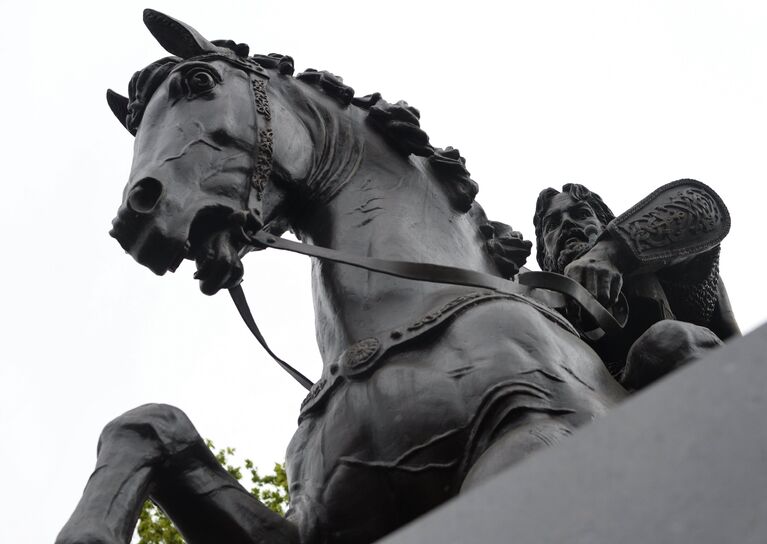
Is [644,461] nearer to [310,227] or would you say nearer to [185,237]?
[185,237]

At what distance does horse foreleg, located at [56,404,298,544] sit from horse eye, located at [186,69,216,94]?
4.21ft

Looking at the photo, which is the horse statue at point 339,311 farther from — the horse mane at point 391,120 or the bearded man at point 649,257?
the bearded man at point 649,257

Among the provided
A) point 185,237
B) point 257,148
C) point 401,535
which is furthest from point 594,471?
point 257,148

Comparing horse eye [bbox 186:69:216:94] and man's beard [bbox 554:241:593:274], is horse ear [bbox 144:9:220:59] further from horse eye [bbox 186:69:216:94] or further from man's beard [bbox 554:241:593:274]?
man's beard [bbox 554:241:593:274]

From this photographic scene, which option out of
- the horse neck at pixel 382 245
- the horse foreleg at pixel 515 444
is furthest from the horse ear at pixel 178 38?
the horse foreleg at pixel 515 444

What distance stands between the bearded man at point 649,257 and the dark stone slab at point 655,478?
128 inches

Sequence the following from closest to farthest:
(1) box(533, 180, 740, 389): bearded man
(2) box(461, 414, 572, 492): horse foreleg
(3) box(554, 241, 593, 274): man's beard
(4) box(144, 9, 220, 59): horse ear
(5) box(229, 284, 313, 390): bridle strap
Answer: (2) box(461, 414, 572, 492): horse foreleg < (5) box(229, 284, 313, 390): bridle strap < (4) box(144, 9, 220, 59): horse ear < (1) box(533, 180, 740, 389): bearded man < (3) box(554, 241, 593, 274): man's beard

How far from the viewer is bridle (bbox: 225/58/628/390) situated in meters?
4.71

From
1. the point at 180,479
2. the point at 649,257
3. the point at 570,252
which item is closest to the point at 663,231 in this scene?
the point at 649,257

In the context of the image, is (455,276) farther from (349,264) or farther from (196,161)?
(196,161)

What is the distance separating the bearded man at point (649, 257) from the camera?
5.80m

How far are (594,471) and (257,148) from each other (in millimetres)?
3082

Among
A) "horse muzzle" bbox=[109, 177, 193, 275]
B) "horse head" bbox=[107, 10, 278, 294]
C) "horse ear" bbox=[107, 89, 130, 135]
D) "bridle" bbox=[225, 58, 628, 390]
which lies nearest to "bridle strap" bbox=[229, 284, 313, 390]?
"bridle" bbox=[225, 58, 628, 390]

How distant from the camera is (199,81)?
17.2ft
